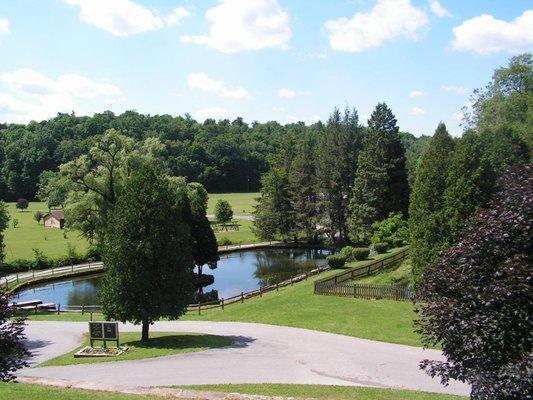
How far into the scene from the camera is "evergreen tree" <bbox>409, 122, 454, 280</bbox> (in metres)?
28.3

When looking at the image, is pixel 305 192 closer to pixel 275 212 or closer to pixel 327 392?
pixel 275 212

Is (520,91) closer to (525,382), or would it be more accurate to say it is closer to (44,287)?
(44,287)

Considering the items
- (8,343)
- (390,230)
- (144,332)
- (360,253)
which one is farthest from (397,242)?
(8,343)

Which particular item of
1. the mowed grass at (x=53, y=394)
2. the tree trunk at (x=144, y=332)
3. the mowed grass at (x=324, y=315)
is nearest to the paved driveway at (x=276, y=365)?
the mowed grass at (x=324, y=315)

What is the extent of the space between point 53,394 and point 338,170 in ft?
184

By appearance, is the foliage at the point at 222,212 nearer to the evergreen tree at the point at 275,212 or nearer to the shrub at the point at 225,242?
the evergreen tree at the point at 275,212

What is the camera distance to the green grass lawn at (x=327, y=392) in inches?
570

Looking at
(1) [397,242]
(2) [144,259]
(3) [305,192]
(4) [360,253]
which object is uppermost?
(3) [305,192]

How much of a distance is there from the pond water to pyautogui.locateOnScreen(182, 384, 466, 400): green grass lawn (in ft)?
86.8

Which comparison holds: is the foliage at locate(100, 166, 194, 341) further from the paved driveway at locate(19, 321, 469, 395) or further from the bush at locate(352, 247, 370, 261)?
the bush at locate(352, 247, 370, 261)

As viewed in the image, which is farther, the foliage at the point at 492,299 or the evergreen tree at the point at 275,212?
the evergreen tree at the point at 275,212

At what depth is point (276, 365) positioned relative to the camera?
62.9 feet

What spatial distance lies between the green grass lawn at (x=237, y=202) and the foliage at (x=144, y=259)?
2777 inches

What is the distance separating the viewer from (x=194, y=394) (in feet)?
43.8
